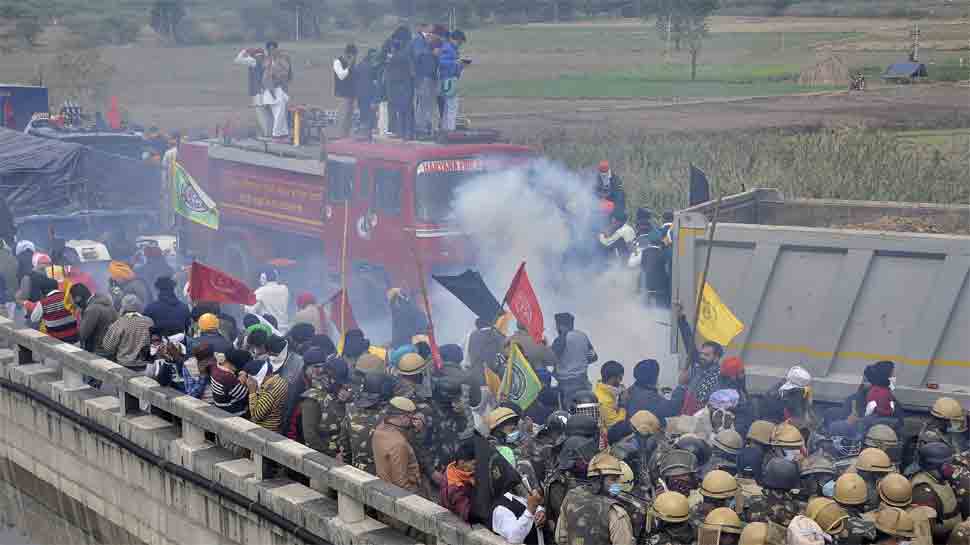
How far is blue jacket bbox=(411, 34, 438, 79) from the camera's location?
1586 cm

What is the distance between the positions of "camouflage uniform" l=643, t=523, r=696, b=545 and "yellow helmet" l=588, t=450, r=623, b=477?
344 millimetres

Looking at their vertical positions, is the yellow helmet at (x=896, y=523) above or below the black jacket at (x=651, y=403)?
above

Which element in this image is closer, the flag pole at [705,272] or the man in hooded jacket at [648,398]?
the man in hooded jacket at [648,398]

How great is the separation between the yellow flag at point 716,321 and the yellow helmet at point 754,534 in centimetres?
381

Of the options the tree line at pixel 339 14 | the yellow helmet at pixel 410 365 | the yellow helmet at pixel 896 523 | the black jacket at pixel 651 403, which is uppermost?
the tree line at pixel 339 14

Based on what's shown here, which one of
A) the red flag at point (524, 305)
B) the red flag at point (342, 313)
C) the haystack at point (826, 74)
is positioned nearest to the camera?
the red flag at point (524, 305)

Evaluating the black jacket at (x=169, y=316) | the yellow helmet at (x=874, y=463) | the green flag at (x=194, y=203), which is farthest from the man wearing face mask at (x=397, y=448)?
the green flag at (x=194, y=203)

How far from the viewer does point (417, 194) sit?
45.5 ft

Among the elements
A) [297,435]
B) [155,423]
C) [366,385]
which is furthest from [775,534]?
[155,423]

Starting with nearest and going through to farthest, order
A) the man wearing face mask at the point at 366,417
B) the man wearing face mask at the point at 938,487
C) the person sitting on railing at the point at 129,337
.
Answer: the man wearing face mask at the point at 938,487 → the man wearing face mask at the point at 366,417 → the person sitting on railing at the point at 129,337

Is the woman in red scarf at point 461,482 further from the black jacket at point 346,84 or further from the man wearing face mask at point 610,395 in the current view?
the black jacket at point 346,84

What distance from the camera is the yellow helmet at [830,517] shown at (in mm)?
6422

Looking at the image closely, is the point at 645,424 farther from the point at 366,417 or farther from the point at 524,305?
the point at 524,305

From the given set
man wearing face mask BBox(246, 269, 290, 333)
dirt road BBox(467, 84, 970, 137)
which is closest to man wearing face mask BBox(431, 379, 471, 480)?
man wearing face mask BBox(246, 269, 290, 333)
